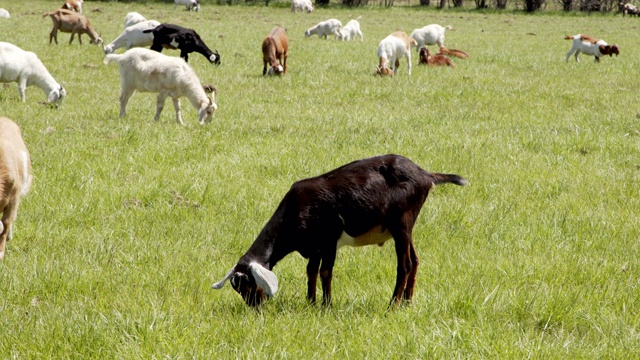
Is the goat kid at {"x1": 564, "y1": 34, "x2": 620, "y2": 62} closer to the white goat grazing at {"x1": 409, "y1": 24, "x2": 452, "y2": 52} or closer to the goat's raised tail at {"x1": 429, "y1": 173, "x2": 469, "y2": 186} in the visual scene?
the white goat grazing at {"x1": 409, "y1": 24, "x2": 452, "y2": 52}

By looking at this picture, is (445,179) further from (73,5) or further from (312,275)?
(73,5)

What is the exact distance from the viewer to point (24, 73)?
1184 cm

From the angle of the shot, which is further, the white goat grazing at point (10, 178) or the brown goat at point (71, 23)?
the brown goat at point (71, 23)

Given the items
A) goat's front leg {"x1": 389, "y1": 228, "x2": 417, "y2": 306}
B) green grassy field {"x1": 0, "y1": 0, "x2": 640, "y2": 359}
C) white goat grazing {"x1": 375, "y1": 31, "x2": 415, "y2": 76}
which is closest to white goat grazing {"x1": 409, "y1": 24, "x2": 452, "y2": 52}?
white goat grazing {"x1": 375, "y1": 31, "x2": 415, "y2": 76}

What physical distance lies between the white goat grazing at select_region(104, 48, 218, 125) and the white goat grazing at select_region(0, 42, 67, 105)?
150cm

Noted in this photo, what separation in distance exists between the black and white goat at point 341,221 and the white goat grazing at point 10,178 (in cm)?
200

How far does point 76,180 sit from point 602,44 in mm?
19026

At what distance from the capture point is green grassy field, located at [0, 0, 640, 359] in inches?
149

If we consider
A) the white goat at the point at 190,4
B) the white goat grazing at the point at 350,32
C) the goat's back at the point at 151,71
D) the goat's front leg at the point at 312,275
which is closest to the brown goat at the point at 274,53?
the goat's back at the point at 151,71

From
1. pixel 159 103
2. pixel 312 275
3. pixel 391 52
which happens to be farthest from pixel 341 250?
pixel 391 52

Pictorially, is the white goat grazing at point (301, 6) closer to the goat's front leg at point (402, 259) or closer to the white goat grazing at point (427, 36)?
the white goat grazing at point (427, 36)

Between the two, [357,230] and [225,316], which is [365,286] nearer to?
[357,230]

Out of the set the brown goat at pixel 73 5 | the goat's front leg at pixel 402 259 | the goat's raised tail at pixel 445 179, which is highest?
the goat's raised tail at pixel 445 179

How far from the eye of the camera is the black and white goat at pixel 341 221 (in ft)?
13.1
